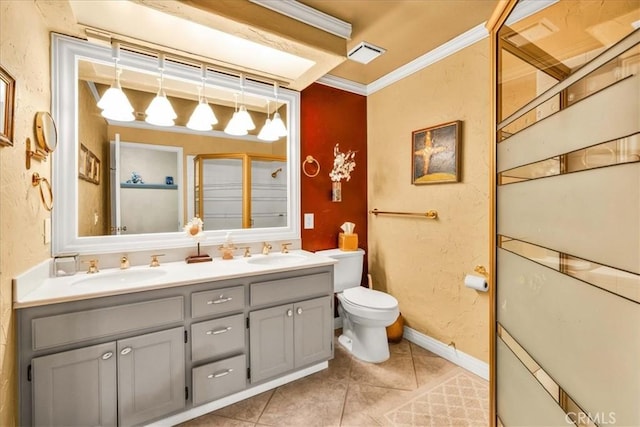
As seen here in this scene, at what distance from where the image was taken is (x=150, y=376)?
1413mm

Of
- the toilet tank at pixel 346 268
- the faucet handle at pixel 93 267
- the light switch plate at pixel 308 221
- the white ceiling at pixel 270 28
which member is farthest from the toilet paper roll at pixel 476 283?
the faucet handle at pixel 93 267

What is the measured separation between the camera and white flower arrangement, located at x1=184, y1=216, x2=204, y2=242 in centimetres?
194

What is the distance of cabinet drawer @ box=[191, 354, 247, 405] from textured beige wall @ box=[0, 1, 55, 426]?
0.72m

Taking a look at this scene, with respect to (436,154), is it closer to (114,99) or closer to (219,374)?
(219,374)

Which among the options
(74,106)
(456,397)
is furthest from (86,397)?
(456,397)

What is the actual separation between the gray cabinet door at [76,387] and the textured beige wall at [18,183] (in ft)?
0.30

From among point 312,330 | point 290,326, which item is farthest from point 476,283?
point 290,326

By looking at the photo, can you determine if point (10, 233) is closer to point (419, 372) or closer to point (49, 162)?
point (49, 162)

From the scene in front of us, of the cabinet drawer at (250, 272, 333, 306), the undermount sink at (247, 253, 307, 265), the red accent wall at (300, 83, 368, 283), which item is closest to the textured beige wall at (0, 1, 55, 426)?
the cabinet drawer at (250, 272, 333, 306)

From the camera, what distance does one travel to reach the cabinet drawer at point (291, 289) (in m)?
1.72

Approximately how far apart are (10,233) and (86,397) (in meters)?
0.81

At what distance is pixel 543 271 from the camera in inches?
34.9

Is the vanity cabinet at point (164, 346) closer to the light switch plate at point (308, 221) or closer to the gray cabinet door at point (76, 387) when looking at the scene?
the gray cabinet door at point (76, 387)

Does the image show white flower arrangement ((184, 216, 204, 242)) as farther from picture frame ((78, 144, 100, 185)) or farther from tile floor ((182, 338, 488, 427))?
tile floor ((182, 338, 488, 427))
